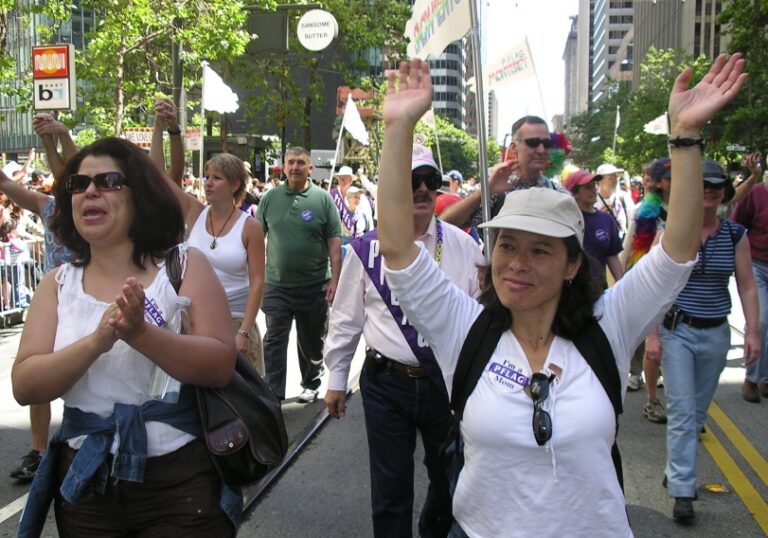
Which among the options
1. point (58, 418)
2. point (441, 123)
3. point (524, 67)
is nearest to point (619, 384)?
point (524, 67)

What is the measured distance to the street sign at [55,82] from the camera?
956cm

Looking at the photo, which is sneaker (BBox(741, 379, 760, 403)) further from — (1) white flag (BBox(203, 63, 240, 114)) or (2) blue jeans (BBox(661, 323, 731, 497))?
(1) white flag (BBox(203, 63, 240, 114))

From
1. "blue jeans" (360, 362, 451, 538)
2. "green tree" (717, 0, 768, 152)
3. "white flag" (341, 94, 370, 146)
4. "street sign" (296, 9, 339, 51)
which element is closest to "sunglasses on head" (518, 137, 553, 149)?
"blue jeans" (360, 362, 451, 538)

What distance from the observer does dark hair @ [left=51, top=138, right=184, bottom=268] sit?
2545 mm

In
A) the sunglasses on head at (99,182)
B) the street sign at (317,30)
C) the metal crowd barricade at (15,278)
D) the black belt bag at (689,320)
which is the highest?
the street sign at (317,30)

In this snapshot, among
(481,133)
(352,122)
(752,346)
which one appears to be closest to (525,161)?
(481,133)

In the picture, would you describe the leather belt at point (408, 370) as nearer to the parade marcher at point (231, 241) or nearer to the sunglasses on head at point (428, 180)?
the sunglasses on head at point (428, 180)

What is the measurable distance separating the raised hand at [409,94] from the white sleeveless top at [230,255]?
9.29 ft

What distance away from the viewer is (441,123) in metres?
91.0

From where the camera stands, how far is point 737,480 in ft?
17.2

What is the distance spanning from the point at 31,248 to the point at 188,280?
35.2 ft

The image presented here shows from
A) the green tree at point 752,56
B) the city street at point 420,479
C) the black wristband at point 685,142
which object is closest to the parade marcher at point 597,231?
the city street at point 420,479

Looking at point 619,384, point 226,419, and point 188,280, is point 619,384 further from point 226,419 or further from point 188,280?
point 188,280

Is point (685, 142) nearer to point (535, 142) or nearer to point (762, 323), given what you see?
point (535, 142)
